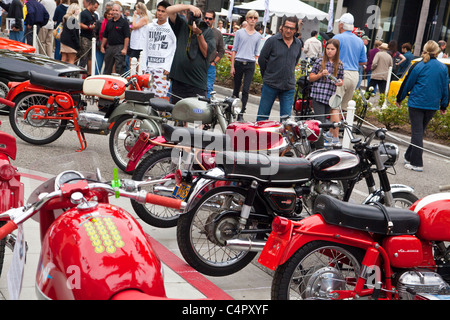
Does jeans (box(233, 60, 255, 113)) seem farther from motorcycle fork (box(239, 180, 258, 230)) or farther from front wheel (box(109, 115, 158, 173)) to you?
motorcycle fork (box(239, 180, 258, 230))

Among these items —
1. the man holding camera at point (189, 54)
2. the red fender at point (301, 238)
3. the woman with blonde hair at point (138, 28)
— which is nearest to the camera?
the red fender at point (301, 238)

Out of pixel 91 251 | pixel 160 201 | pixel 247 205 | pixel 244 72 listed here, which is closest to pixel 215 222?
pixel 247 205

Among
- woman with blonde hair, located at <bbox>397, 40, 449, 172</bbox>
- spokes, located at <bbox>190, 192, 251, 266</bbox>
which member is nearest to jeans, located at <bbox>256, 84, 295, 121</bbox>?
woman with blonde hair, located at <bbox>397, 40, 449, 172</bbox>

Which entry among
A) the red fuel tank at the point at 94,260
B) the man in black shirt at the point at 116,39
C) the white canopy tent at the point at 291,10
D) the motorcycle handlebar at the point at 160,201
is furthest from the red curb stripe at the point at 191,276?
the white canopy tent at the point at 291,10

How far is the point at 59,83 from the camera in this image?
317 inches

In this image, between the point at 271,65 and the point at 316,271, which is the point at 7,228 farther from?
the point at 271,65

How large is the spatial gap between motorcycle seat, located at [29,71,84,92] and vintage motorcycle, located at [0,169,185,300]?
5.83 m

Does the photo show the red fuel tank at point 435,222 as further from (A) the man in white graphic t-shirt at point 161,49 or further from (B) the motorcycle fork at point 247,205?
(A) the man in white graphic t-shirt at point 161,49

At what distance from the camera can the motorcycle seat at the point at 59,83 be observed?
8.07m

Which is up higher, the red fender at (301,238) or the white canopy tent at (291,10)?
the white canopy tent at (291,10)

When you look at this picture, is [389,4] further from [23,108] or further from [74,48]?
[23,108]

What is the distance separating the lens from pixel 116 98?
7504 mm

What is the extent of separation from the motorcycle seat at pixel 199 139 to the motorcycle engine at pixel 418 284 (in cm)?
213

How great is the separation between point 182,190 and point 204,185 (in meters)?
0.18
